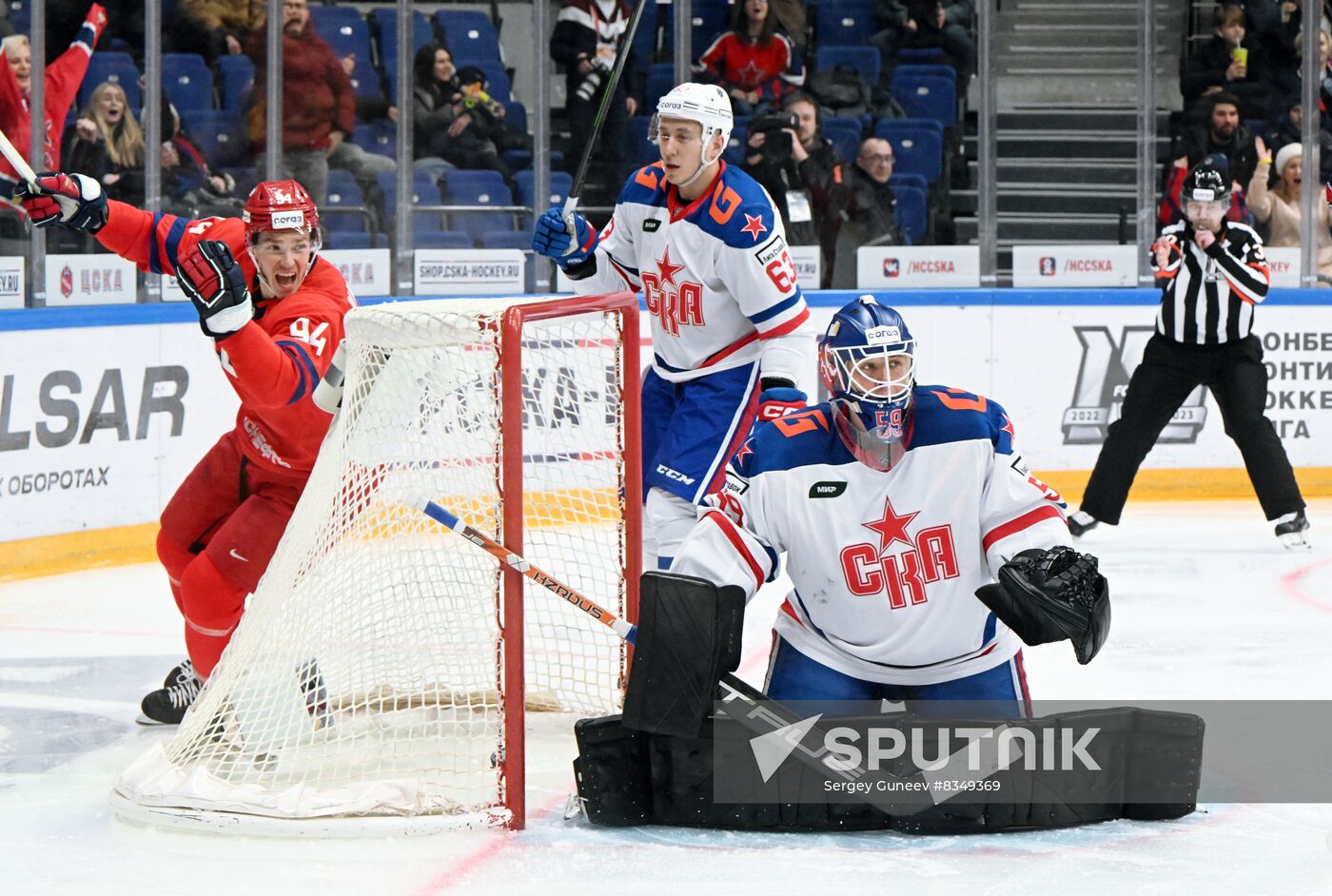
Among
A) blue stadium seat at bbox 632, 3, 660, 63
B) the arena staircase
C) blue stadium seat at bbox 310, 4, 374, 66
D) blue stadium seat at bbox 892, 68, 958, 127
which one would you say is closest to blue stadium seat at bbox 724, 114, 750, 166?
blue stadium seat at bbox 632, 3, 660, 63

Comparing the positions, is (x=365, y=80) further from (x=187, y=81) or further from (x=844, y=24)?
(x=844, y=24)

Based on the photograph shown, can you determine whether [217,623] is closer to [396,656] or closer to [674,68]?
[396,656]

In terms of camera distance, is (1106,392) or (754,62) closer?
(1106,392)

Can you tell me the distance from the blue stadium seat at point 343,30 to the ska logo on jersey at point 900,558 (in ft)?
14.7

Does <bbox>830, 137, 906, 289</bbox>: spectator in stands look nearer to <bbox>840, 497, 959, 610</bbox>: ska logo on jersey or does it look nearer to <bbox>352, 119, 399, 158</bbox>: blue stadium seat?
<bbox>352, 119, 399, 158</bbox>: blue stadium seat

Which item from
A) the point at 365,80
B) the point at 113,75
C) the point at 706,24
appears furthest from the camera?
the point at 706,24

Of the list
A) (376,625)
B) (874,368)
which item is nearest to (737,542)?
(874,368)

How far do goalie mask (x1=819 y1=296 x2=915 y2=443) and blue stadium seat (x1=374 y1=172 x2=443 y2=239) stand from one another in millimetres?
4230

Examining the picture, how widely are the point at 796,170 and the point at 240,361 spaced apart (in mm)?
4392

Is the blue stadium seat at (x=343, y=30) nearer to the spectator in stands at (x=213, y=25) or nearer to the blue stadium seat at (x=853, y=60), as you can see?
the spectator in stands at (x=213, y=25)

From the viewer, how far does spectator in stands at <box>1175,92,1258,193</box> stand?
7.42 metres

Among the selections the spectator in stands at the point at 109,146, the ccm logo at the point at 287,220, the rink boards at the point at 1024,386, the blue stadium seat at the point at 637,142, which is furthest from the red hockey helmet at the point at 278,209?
the blue stadium seat at the point at 637,142

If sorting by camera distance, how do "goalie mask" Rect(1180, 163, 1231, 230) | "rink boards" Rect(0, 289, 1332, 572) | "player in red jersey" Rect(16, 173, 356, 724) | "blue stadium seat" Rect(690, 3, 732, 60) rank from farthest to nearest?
1. "blue stadium seat" Rect(690, 3, 732, 60)
2. "goalie mask" Rect(1180, 163, 1231, 230)
3. "rink boards" Rect(0, 289, 1332, 572)
4. "player in red jersey" Rect(16, 173, 356, 724)

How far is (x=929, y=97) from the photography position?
7.37m
